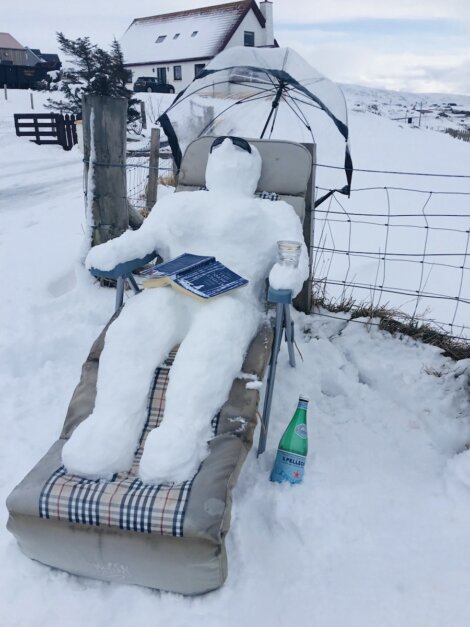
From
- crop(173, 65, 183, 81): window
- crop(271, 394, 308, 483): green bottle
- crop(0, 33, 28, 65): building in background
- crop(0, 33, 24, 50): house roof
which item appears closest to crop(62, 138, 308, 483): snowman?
crop(271, 394, 308, 483): green bottle

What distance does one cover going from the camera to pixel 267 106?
337 centimetres

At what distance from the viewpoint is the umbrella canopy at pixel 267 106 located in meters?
3.05

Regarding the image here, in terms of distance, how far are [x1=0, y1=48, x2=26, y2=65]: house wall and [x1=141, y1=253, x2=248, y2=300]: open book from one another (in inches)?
1708

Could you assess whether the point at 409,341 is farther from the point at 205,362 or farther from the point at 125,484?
the point at 125,484

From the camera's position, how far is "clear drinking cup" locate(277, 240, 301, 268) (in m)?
2.24

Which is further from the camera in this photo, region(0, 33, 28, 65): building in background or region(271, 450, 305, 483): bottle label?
region(0, 33, 28, 65): building in background

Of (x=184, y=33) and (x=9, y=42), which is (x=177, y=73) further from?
(x=9, y=42)

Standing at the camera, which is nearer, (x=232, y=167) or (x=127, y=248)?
(x=127, y=248)

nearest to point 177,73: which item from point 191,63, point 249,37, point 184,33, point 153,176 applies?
point 191,63

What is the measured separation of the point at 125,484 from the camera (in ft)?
5.61

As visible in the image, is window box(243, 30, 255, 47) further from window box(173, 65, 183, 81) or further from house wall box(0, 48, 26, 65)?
house wall box(0, 48, 26, 65)

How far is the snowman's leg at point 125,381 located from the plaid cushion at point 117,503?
0.21 ft

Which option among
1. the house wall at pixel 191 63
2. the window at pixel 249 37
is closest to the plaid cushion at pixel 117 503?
the house wall at pixel 191 63

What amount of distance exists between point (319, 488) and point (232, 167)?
5.53 feet
